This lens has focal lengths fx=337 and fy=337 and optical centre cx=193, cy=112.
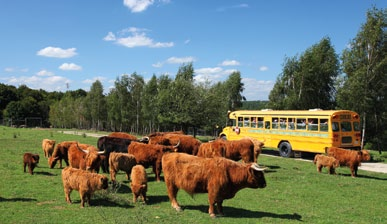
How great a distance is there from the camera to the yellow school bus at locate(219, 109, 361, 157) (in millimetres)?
21203

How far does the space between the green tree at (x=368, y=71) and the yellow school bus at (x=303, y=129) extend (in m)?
4.88

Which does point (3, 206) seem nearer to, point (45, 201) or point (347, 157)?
point (45, 201)

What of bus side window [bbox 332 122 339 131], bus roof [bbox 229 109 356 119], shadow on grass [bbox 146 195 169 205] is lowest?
shadow on grass [bbox 146 195 169 205]

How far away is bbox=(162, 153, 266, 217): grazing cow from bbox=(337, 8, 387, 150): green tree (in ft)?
67.7

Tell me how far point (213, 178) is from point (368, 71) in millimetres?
22741

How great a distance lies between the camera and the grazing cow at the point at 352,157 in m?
16.0

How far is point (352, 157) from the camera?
16109 millimetres

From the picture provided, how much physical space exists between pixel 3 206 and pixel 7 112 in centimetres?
7919

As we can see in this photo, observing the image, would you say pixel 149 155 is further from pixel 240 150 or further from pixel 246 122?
pixel 246 122

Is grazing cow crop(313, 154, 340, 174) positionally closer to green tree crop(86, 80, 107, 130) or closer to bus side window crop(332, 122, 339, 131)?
bus side window crop(332, 122, 339, 131)

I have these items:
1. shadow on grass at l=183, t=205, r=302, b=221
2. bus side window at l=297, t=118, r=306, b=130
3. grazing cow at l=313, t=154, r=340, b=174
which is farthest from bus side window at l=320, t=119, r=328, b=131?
shadow on grass at l=183, t=205, r=302, b=221

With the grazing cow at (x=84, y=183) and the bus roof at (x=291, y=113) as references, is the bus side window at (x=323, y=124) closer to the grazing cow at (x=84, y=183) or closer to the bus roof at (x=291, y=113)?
the bus roof at (x=291, y=113)

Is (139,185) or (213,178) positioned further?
(139,185)

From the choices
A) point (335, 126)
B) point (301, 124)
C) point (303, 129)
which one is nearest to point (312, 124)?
point (303, 129)
